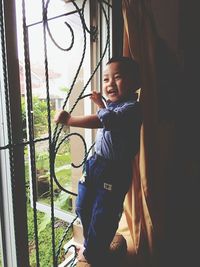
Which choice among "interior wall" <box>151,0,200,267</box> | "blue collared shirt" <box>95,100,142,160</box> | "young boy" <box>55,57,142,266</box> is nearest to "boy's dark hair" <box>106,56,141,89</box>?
"young boy" <box>55,57,142,266</box>

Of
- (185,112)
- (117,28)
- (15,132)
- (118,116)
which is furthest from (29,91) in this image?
(185,112)

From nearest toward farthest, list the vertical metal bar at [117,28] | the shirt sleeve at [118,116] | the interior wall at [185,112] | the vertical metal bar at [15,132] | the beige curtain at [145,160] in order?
the vertical metal bar at [15,132] → the shirt sleeve at [118,116] → the beige curtain at [145,160] → the vertical metal bar at [117,28] → the interior wall at [185,112]

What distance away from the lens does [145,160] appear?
3.69 feet

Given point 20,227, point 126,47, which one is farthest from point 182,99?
point 20,227

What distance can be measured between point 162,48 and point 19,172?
0.98 metres

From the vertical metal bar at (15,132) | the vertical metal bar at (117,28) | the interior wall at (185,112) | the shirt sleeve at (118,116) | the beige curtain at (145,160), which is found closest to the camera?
the vertical metal bar at (15,132)

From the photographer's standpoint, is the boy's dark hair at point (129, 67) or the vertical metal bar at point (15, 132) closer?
the vertical metal bar at point (15, 132)

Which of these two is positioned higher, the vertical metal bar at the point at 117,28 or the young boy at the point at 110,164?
the vertical metal bar at the point at 117,28

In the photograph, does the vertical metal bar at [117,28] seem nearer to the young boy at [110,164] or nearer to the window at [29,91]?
the window at [29,91]

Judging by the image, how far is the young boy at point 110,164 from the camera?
896 mm

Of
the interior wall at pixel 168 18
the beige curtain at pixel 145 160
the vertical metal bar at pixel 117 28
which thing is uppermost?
the interior wall at pixel 168 18

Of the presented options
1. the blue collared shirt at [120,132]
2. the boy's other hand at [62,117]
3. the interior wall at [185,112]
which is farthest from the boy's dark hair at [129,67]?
the interior wall at [185,112]

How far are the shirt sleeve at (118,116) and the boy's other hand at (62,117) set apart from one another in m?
0.11

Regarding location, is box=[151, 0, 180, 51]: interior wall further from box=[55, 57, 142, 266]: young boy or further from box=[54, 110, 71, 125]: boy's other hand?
box=[54, 110, 71, 125]: boy's other hand
